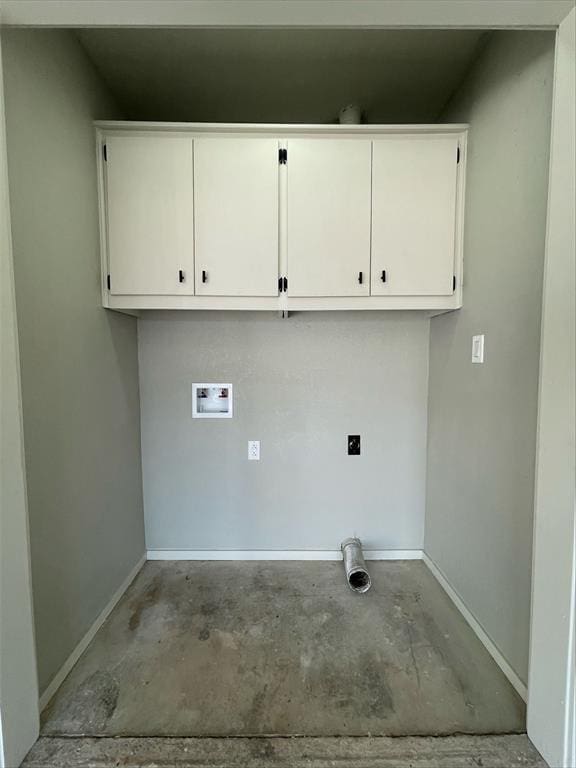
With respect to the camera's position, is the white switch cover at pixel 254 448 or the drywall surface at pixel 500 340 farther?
the white switch cover at pixel 254 448

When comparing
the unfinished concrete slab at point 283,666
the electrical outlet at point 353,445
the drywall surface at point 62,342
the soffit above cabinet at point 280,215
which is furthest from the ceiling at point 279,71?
the unfinished concrete slab at point 283,666

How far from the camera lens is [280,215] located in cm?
176

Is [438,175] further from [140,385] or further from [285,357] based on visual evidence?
[140,385]

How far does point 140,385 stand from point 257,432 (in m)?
0.79

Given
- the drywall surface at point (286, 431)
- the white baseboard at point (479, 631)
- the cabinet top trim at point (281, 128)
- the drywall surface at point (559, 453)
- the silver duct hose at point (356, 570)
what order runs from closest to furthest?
the drywall surface at point (559, 453) → the white baseboard at point (479, 631) → the cabinet top trim at point (281, 128) → the silver duct hose at point (356, 570) → the drywall surface at point (286, 431)

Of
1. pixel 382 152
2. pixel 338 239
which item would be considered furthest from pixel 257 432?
pixel 382 152

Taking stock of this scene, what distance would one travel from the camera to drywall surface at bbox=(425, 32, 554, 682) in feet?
4.31

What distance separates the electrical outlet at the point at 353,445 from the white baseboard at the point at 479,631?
0.79 meters

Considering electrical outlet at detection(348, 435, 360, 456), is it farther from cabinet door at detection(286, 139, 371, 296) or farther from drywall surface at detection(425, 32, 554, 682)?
cabinet door at detection(286, 139, 371, 296)

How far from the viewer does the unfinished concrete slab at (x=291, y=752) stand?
3.72 feet

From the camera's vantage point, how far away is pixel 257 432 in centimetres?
223

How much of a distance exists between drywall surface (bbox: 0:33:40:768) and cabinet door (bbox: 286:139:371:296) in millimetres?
1134

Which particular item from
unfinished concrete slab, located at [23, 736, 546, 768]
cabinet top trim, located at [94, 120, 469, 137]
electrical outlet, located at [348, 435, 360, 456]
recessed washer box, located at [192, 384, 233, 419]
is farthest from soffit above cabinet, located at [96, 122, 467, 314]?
unfinished concrete slab, located at [23, 736, 546, 768]

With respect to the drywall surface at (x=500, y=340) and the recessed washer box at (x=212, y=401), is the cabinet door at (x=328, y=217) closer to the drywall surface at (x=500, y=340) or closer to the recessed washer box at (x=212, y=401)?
the drywall surface at (x=500, y=340)
